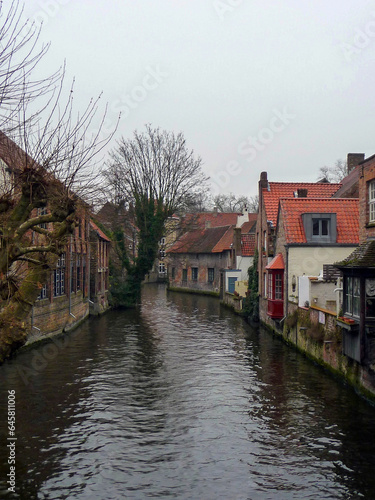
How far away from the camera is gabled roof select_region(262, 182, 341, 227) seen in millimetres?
31173

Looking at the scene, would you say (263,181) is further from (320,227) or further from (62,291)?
(62,291)

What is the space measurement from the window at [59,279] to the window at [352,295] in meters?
15.9

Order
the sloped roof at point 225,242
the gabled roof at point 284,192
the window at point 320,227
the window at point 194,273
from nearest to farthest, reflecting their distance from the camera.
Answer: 1. the window at point 320,227
2. the gabled roof at point 284,192
3. the sloped roof at point 225,242
4. the window at point 194,273

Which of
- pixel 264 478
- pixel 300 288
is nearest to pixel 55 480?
pixel 264 478

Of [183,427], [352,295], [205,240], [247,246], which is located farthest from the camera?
[205,240]

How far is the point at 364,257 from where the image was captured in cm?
1448

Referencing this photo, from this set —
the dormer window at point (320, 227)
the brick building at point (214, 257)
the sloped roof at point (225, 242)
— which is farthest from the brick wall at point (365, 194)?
the sloped roof at point (225, 242)

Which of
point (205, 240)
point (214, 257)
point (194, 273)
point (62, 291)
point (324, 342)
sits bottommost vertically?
point (324, 342)

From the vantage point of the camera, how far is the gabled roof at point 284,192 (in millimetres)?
31173

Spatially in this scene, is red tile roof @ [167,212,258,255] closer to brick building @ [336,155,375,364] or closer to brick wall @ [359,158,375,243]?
brick wall @ [359,158,375,243]

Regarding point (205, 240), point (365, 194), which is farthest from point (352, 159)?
point (365, 194)

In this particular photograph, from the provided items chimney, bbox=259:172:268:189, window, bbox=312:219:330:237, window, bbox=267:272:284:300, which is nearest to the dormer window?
window, bbox=312:219:330:237

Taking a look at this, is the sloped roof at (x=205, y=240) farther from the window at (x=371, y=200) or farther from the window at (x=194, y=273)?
the window at (x=371, y=200)

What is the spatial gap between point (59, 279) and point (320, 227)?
13768 millimetres
